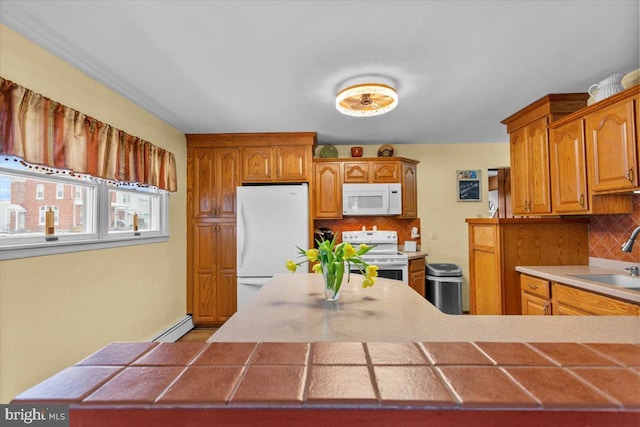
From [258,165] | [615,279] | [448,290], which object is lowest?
[448,290]

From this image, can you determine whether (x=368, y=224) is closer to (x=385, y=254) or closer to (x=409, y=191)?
(x=385, y=254)

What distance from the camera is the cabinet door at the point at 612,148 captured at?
194 cm

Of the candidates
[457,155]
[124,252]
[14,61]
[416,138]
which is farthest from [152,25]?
[457,155]

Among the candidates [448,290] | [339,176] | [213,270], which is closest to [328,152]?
[339,176]

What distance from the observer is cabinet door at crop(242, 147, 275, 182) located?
374 centimetres

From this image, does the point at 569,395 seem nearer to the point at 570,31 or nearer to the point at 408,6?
the point at 408,6

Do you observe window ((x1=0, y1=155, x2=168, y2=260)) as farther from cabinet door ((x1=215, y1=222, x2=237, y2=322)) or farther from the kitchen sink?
the kitchen sink

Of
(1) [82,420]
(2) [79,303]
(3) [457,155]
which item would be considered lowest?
(2) [79,303]

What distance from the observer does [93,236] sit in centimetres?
237

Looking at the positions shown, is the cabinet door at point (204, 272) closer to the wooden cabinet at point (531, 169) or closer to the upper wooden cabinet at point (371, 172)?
the upper wooden cabinet at point (371, 172)

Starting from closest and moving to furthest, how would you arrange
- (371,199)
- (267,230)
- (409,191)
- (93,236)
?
(93,236) → (267,230) → (371,199) → (409,191)

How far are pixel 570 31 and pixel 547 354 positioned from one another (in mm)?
2059

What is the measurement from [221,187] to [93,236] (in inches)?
61.6

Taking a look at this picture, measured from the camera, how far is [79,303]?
84.4 inches
